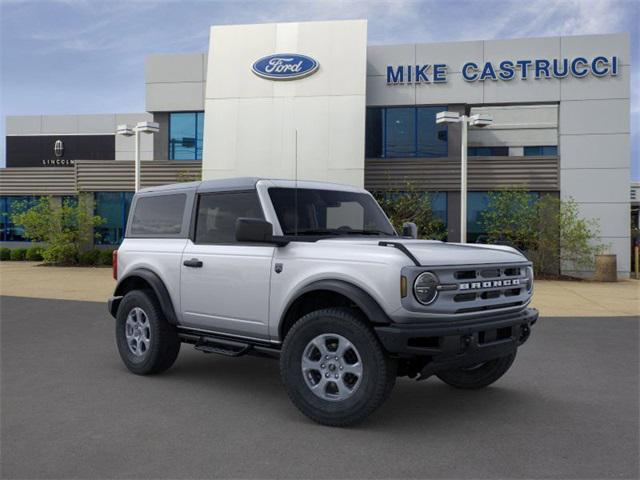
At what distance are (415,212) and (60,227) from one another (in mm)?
14306

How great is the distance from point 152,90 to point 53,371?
2062 cm

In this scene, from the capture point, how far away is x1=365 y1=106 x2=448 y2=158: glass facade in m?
23.2

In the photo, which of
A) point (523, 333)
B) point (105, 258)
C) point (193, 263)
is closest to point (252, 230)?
point (193, 263)

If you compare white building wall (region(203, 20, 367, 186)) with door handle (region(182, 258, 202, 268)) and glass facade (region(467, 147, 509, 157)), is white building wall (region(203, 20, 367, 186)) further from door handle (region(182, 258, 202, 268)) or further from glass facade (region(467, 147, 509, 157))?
door handle (region(182, 258, 202, 268))

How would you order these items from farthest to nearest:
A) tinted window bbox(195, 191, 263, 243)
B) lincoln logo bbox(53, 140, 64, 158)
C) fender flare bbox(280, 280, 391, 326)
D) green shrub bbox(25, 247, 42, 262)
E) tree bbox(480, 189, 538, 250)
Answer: lincoln logo bbox(53, 140, 64, 158) < green shrub bbox(25, 247, 42, 262) < tree bbox(480, 189, 538, 250) < tinted window bbox(195, 191, 263, 243) < fender flare bbox(280, 280, 391, 326)

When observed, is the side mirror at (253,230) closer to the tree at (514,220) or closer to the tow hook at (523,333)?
the tow hook at (523,333)

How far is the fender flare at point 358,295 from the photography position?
171 inches

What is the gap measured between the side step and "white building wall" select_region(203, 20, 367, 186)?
1502 cm

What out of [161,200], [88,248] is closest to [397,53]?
[88,248]

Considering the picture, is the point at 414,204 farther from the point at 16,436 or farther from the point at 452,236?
the point at 16,436

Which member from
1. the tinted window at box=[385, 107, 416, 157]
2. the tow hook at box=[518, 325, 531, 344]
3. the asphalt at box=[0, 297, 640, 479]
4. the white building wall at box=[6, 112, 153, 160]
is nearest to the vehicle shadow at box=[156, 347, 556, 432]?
the asphalt at box=[0, 297, 640, 479]

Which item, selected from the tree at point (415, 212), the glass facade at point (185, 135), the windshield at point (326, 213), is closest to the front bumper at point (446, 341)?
the windshield at point (326, 213)

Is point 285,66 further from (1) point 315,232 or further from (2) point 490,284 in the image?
(2) point 490,284

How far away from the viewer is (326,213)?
569 centimetres
